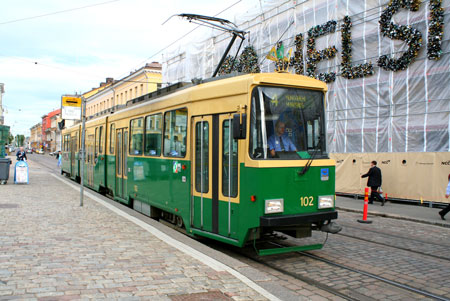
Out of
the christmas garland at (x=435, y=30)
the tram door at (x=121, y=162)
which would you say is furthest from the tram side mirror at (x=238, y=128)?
the christmas garland at (x=435, y=30)

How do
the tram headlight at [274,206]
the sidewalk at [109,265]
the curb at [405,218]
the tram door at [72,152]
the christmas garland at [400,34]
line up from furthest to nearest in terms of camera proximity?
1. the tram door at [72,152]
2. the christmas garland at [400,34]
3. the curb at [405,218]
4. the tram headlight at [274,206]
5. the sidewalk at [109,265]

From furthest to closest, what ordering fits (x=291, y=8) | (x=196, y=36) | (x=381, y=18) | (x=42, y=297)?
(x=196, y=36) < (x=291, y=8) < (x=381, y=18) < (x=42, y=297)

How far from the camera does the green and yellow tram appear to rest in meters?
6.52

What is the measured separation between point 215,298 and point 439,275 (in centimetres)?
381

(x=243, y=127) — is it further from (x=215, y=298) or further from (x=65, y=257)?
(x=65, y=257)

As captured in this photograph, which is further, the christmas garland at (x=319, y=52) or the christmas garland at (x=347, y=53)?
the christmas garland at (x=319, y=52)

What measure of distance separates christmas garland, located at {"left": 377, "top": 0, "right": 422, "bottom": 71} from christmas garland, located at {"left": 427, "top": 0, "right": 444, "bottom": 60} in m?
0.61

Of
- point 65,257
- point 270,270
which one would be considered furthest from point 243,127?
point 65,257

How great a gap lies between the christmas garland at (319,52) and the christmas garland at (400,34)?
291 centimetres

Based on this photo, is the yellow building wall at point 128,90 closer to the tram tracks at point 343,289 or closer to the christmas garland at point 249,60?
the christmas garland at point 249,60

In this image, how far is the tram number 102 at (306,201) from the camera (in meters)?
6.86

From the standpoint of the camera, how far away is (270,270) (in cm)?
655

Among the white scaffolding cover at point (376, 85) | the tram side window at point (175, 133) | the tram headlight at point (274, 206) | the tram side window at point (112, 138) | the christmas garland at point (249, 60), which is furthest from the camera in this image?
the christmas garland at point (249, 60)

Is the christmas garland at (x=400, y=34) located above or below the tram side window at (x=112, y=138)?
above
